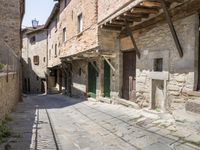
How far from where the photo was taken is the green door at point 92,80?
1532cm

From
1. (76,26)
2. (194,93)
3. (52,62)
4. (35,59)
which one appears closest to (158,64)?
(194,93)

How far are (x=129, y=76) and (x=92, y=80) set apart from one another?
15.4ft

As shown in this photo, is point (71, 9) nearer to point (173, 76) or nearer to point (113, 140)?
A: point (173, 76)

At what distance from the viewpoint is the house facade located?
7.34m

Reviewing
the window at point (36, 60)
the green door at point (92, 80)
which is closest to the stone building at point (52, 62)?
the window at point (36, 60)

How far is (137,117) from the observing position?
333 inches

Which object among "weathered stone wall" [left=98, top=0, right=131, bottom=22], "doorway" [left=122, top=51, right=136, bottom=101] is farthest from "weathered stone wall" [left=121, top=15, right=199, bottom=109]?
"weathered stone wall" [left=98, top=0, right=131, bottom=22]

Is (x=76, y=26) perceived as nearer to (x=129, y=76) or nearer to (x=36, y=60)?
(x=129, y=76)

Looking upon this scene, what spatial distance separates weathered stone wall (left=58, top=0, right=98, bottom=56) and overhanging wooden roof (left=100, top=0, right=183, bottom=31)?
1.61 meters

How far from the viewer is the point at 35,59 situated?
116 feet

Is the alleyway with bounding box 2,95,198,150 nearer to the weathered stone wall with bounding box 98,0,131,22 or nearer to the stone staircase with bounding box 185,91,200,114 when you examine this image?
the stone staircase with bounding box 185,91,200,114

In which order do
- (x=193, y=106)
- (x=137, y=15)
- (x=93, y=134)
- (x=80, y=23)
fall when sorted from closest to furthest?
(x=193, y=106), (x=93, y=134), (x=137, y=15), (x=80, y=23)

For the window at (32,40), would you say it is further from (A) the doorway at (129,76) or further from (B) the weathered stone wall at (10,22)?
(A) the doorway at (129,76)

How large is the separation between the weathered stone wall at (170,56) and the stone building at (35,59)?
23.8 metres
